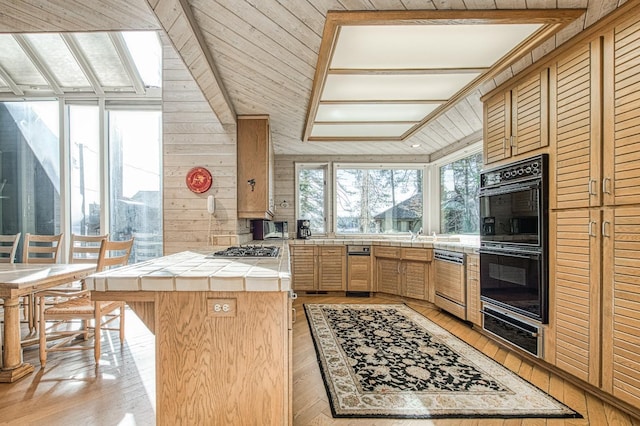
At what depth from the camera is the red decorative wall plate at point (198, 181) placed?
3510 mm

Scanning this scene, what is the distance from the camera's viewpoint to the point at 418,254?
14.0 ft

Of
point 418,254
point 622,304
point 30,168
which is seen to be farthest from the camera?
point 30,168

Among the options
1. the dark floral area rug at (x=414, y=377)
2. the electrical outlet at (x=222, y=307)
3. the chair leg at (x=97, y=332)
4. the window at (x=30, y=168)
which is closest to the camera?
the electrical outlet at (x=222, y=307)

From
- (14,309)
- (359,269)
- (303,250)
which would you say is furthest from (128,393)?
(359,269)

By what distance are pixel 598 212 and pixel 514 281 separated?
835 mm

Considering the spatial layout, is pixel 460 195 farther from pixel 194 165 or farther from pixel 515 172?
pixel 194 165

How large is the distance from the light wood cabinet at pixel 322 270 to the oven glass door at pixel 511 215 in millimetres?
2232

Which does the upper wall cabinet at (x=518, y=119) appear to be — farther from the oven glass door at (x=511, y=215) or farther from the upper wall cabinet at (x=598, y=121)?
the oven glass door at (x=511, y=215)

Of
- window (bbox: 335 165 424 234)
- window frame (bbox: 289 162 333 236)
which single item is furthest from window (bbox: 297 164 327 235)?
window (bbox: 335 165 424 234)

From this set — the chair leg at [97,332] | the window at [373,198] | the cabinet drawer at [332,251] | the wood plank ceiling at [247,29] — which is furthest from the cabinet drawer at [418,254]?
the chair leg at [97,332]

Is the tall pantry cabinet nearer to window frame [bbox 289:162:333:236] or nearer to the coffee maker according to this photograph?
the coffee maker

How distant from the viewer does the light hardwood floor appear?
182 centimetres

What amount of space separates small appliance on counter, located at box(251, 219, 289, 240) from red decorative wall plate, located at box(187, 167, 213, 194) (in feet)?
4.05

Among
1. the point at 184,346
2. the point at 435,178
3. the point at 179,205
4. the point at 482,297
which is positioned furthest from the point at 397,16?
the point at 435,178
